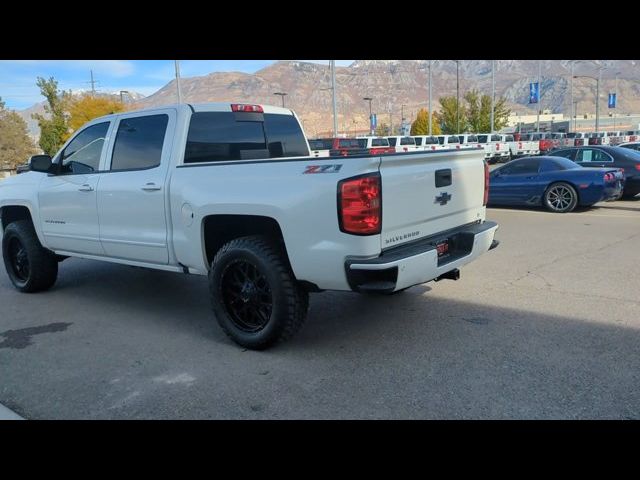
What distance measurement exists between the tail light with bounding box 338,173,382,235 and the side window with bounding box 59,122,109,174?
10.7ft

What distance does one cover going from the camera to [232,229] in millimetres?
4906

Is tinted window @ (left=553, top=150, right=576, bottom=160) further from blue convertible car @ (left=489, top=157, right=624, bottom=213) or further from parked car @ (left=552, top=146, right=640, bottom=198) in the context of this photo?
blue convertible car @ (left=489, top=157, right=624, bottom=213)

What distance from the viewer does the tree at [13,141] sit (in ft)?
211

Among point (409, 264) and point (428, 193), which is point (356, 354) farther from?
point (428, 193)

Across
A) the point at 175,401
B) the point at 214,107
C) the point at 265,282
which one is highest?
the point at 214,107

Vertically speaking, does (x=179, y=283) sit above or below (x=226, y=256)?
below

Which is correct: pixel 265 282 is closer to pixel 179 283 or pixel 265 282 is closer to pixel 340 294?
pixel 340 294

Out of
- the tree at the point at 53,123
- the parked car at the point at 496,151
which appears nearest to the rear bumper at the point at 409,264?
the parked car at the point at 496,151

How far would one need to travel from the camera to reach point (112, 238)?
18.2ft

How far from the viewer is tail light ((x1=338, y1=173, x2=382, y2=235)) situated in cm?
379

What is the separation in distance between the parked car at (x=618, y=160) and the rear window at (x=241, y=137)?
34.1 ft
